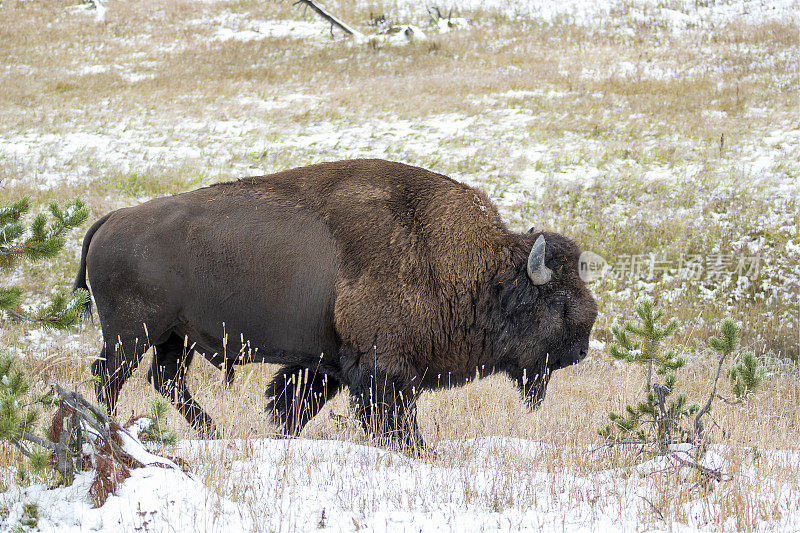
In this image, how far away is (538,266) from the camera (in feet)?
17.0

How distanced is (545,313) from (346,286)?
1487 millimetres

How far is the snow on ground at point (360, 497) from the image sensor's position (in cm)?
312

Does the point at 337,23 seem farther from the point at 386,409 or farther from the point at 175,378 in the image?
the point at 386,409

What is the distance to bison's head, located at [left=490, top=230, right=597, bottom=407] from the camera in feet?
17.3

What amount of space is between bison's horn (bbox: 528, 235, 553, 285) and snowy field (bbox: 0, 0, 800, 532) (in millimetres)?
1035

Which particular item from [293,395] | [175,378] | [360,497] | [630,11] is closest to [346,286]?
[293,395]

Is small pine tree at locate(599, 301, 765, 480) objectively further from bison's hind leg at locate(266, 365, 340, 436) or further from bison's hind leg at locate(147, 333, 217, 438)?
bison's hind leg at locate(147, 333, 217, 438)

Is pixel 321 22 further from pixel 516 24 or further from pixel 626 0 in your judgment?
pixel 626 0


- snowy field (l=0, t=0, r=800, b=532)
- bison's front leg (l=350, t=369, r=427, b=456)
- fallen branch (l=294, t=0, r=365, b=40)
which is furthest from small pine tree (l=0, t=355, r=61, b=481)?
fallen branch (l=294, t=0, r=365, b=40)

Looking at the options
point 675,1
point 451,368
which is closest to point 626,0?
point 675,1

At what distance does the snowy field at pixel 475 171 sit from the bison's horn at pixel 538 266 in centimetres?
104

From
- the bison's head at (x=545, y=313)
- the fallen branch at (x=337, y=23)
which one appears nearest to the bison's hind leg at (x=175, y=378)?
the bison's head at (x=545, y=313)

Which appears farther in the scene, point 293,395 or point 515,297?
point 293,395

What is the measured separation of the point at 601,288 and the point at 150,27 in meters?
24.0
